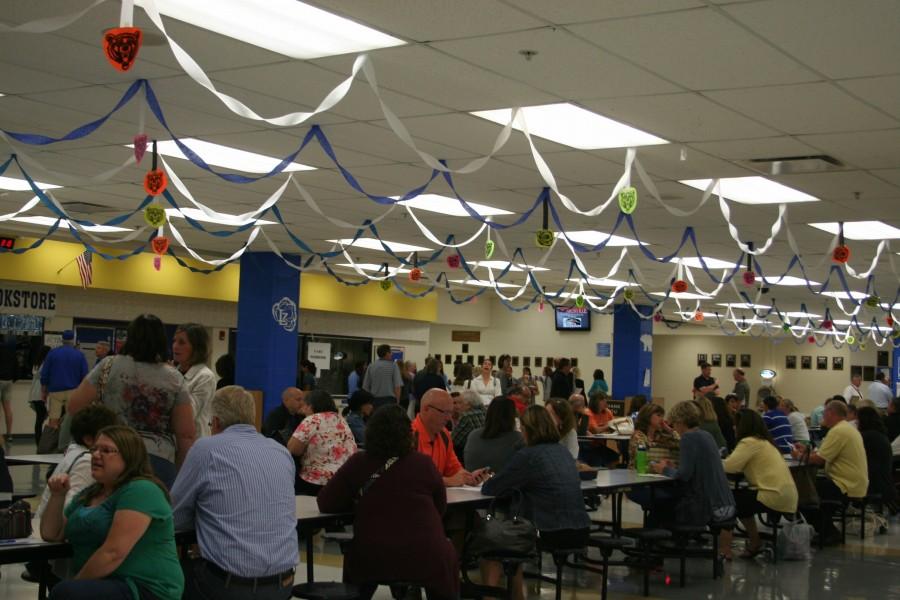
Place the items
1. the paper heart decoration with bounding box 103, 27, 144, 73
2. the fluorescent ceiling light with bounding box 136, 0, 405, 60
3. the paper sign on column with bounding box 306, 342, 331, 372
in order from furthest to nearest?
the paper sign on column with bounding box 306, 342, 331, 372, the fluorescent ceiling light with bounding box 136, 0, 405, 60, the paper heart decoration with bounding box 103, 27, 144, 73

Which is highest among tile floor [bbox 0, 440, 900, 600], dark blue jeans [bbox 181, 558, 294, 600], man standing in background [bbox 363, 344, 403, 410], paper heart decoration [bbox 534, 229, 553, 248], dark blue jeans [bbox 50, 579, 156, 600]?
paper heart decoration [bbox 534, 229, 553, 248]

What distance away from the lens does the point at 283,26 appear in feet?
17.9

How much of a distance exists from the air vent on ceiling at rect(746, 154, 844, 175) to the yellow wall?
37.4 ft

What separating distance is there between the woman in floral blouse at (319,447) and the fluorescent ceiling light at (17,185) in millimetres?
5357

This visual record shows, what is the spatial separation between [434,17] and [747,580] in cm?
493

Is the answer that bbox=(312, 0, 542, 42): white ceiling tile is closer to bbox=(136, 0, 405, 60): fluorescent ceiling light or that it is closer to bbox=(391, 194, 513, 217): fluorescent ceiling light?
bbox=(136, 0, 405, 60): fluorescent ceiling light

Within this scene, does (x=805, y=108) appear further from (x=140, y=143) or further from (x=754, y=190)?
(x=140, y=143)

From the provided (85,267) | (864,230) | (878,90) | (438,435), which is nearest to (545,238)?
(438,435)

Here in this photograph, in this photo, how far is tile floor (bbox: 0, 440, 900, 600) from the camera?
7.27 meters

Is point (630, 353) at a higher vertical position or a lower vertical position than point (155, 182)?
lower

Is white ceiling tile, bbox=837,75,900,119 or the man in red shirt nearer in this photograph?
white ceiling tile, bbox=837,75,900,119

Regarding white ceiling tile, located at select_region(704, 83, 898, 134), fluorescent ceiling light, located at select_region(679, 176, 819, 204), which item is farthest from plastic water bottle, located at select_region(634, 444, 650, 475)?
white ceiling tile, located at select_region(704, 83, 898, 134)

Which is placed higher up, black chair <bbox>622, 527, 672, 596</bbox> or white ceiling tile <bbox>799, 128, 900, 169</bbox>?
white ceiling tile <bbox>799, 128, 900, 169</bbox>

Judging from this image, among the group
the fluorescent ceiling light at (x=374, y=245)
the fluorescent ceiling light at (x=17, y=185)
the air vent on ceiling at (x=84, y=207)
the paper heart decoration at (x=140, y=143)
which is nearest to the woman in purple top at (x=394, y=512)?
the paper heart decoration at (x=140, y=143)
